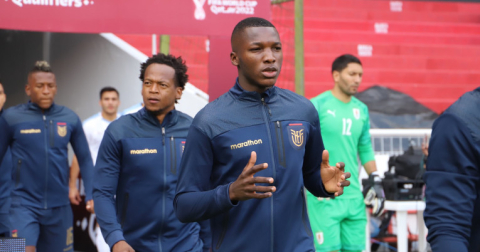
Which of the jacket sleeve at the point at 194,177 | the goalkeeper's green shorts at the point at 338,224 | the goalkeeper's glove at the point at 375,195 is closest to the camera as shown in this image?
the jacket sleeve at the point at 194,177

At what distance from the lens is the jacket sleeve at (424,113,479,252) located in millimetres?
2303

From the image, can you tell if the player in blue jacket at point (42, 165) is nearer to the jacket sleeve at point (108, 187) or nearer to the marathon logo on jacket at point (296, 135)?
the jacket sleeve at point (108, 187)

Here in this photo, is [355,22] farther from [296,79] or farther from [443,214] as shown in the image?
Result: [443,214]

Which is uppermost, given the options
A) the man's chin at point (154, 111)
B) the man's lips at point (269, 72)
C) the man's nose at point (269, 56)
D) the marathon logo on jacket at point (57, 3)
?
the marathon logo on jacket at point (57, 3)

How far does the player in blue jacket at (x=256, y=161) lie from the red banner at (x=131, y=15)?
2914mm

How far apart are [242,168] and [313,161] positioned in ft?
1.55

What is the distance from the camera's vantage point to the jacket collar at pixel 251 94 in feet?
10.0

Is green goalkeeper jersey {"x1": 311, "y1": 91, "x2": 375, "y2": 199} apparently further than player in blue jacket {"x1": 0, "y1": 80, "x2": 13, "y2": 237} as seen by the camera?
Yes

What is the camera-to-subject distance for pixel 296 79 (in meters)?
6.92

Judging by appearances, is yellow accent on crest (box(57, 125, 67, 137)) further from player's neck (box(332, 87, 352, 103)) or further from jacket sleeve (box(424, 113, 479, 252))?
jacket sleeve (box(424, 113, 479, 252))

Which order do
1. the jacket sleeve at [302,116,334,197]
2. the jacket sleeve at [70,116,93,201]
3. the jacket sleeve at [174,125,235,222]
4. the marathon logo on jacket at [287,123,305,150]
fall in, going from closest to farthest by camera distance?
the jacket sleeve at [174,125,235,222] → the marathon logo on jacket at [287,123,305,150] → the jacket sleeve at [302,116,334,197] → the jacket sleeve at [70,116,93,201]

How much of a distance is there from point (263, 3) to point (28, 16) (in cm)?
218

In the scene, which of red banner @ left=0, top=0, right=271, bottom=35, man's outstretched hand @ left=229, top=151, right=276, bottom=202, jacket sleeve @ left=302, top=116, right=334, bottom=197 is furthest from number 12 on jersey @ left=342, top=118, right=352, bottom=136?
man's outstretched hand @ left=229, top=151, right=276, bottom=202

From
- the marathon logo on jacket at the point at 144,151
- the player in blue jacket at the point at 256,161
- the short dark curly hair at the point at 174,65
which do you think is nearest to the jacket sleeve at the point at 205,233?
the marathon logo on jacket at the point at 144,151
